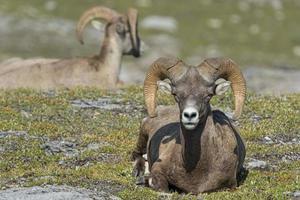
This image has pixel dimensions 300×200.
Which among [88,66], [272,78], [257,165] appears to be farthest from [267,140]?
[272,78]

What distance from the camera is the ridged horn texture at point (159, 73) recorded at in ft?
49.5

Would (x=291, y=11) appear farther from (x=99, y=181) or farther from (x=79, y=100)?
(x=99, y=181)

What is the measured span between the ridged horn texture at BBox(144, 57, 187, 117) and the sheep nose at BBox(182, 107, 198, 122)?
927 mm

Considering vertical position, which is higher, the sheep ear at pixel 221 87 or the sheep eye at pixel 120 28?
the sheep eye at pixel 120 28

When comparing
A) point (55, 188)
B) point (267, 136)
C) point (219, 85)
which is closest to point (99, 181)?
point (55, 188)

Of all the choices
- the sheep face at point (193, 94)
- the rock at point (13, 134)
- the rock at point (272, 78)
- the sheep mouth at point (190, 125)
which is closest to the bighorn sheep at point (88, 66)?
the rock at point (13, 134)

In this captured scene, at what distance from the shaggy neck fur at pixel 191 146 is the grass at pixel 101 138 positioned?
597 mm

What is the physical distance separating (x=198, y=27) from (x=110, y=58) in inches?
1789

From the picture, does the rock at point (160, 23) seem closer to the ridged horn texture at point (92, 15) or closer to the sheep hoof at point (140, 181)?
the ridged horn texture at point (92, 15)

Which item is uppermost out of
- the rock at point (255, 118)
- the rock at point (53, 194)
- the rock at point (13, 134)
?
the rock at point (255, 118)

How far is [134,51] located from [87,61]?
2.99 meters

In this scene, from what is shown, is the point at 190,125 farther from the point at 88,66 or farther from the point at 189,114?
the point at 88,66

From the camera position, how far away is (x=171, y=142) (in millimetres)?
15641

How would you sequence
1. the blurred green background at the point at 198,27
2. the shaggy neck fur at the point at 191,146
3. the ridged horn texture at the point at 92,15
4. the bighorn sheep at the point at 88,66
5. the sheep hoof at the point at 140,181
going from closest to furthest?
the shaggy neck fur at the point at 191,146, the sheep hoof at the point at 140,181, the bighorn sheep at the point at 88,66, the ridged horn texture at the point at 92,15, the blurred green background at the point at 198,27
